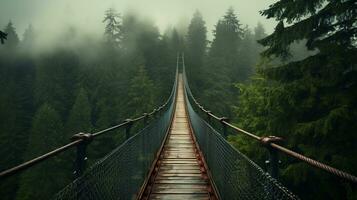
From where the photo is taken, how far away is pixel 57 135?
4244 cm

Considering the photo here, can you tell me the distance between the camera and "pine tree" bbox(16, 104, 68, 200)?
33875mm

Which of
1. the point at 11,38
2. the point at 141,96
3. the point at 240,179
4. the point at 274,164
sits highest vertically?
the point at 11,38

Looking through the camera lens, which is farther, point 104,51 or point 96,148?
point 104,51

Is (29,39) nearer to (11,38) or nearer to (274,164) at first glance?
(11,38)

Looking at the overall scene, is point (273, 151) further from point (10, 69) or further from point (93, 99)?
point (10, 69)

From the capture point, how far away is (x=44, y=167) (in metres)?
35.5

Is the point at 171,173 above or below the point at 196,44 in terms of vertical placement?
below

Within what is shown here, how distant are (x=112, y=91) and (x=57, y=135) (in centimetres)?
1081

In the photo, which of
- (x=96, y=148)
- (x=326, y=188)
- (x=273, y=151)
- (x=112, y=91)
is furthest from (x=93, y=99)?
(x=273, y=151)

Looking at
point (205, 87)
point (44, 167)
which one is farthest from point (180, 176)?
point (205, 87)

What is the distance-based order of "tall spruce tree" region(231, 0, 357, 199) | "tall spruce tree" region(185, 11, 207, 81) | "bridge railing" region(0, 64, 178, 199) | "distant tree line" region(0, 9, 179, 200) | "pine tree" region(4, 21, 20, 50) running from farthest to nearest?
1. "pine tree" region(4, 21, 20, 50)
2. "tall spruce tree" region(185, 11, 207, 81)
3. "distant tree line" region(0, 9, 179, 200)
4. "tall spruce tree" region(231, 0, 357, 199)
5. "bridge railing" region(0, 64, 178, 199)

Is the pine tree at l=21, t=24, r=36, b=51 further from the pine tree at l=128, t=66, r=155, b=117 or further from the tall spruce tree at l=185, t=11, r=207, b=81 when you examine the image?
the pine tree at l=128, t=66, r=155, b=117

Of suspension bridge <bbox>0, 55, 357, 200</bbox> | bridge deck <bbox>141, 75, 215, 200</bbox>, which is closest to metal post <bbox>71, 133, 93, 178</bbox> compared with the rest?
suspension bridge <bbox>0, 55, 357, 200</bbox>

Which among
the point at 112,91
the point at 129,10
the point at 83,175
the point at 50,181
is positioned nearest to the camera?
the point at 83,175
